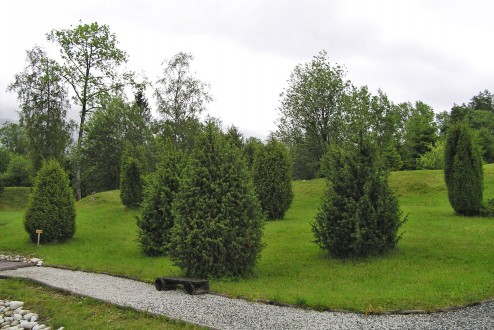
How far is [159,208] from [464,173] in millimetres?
11781

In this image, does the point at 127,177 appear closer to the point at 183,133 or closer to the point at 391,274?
the point at 183,133

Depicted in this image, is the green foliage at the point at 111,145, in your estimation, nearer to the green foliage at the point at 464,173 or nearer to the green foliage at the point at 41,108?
the green foliage at the point at 41,108

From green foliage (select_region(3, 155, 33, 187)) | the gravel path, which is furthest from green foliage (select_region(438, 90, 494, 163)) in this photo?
green foliage (select_region(3, 155, 33, 187))

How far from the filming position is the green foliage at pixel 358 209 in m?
10.8

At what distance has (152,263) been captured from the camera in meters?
12.1

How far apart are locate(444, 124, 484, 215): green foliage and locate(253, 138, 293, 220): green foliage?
22.3 ft

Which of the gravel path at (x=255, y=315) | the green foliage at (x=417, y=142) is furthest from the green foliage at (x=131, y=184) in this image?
the green foliage at (x=417, y=142)

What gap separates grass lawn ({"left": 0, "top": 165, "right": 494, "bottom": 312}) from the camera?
746 centimetres

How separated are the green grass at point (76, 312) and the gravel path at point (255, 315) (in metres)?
0.18

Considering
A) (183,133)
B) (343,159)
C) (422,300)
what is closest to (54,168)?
(343,159)

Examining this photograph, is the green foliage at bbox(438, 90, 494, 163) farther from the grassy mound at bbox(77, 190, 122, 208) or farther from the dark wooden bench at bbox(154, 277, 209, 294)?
the dark wooden bench at bbox(154, 277, 209, 294)

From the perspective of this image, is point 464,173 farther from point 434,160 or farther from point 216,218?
point 434,160

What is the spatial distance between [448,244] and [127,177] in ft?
59.8

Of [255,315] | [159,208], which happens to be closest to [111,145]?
[159,208]
